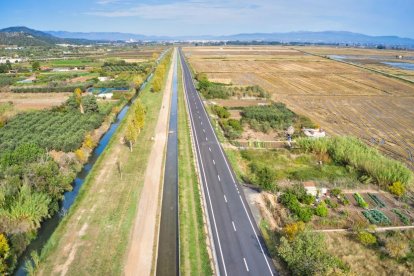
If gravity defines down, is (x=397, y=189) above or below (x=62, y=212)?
above

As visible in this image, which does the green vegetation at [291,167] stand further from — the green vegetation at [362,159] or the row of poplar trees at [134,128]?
the row of poplar trees at [134,128]

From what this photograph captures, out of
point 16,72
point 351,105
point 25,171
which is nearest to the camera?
point 25,171

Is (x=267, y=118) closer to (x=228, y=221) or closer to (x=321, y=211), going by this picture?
(x=321, y=211)

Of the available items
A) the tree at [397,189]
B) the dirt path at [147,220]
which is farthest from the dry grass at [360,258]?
the dirt path at [147,220]

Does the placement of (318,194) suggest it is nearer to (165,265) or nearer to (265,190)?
(265,190)

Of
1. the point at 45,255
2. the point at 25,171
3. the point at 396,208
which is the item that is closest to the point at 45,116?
the point at 25,171

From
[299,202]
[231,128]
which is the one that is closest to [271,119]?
[231,128]
